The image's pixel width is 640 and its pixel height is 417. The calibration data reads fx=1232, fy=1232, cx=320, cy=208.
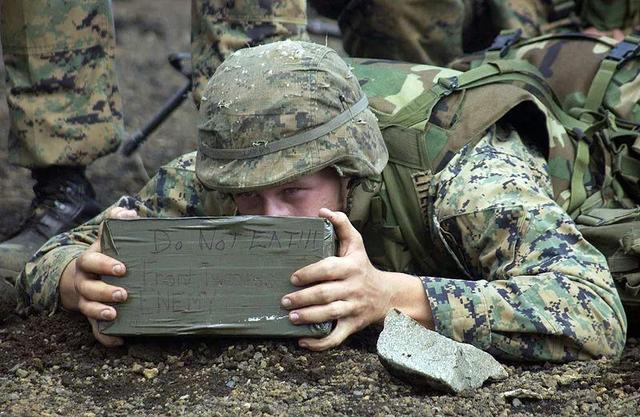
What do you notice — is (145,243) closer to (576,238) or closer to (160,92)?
(576,238)

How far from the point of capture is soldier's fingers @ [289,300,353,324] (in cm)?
323

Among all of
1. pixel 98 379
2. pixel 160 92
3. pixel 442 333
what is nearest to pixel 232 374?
pixel 98 379

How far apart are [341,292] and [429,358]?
29 centimetres

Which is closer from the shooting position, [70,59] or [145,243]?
[145,243]

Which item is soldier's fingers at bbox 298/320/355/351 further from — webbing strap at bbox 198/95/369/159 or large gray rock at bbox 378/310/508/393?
webbing strap at bbox 198/95/369/159

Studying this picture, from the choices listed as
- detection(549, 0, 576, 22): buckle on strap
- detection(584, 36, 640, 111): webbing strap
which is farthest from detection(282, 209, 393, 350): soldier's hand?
detection(549, 0, 576, 22): buckle on strap

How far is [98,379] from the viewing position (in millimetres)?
3357

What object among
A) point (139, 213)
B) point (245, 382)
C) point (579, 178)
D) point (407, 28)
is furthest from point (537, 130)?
point (407, 28)

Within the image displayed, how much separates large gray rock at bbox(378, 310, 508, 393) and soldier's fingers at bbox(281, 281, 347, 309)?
5.8 inches

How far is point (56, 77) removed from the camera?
15.7 ft

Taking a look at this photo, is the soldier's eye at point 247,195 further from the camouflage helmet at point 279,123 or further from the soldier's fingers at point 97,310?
the soldier's fingers at point 97,310

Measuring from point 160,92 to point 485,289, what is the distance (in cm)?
484

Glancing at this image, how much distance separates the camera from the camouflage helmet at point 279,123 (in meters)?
3.39

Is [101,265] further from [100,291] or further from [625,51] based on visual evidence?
[625,51]
